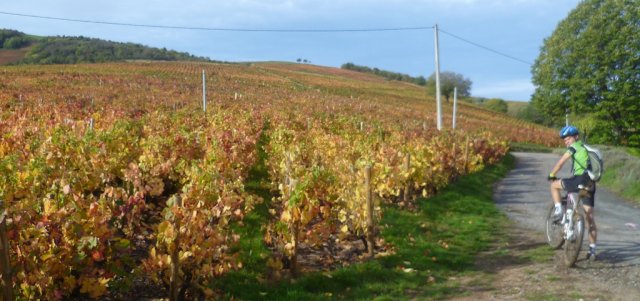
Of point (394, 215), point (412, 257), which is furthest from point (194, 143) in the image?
point (412, 257)

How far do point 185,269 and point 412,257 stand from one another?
375cm

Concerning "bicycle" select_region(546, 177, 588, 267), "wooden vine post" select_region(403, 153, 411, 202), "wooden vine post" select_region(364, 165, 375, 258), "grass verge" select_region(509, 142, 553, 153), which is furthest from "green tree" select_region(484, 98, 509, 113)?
"wooden vine post" select_region(364, 165, 375, 258)

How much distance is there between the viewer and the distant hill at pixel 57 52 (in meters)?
78.9

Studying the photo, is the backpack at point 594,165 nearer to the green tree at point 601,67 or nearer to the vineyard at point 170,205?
the vineyard at point 170,205

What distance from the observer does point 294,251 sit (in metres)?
6.53

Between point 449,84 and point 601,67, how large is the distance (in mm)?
54713

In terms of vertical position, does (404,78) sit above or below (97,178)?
above

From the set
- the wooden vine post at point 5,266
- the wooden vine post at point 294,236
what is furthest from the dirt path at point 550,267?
the wooden vine post at point 5,266

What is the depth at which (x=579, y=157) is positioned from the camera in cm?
702

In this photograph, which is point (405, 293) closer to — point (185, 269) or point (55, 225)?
point (185, 269)

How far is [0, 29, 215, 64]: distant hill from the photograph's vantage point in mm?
78875

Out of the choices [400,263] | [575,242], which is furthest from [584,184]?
[400,263]

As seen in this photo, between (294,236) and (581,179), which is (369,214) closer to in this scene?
(294,236)

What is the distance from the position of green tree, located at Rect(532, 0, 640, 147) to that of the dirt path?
79.7ft
